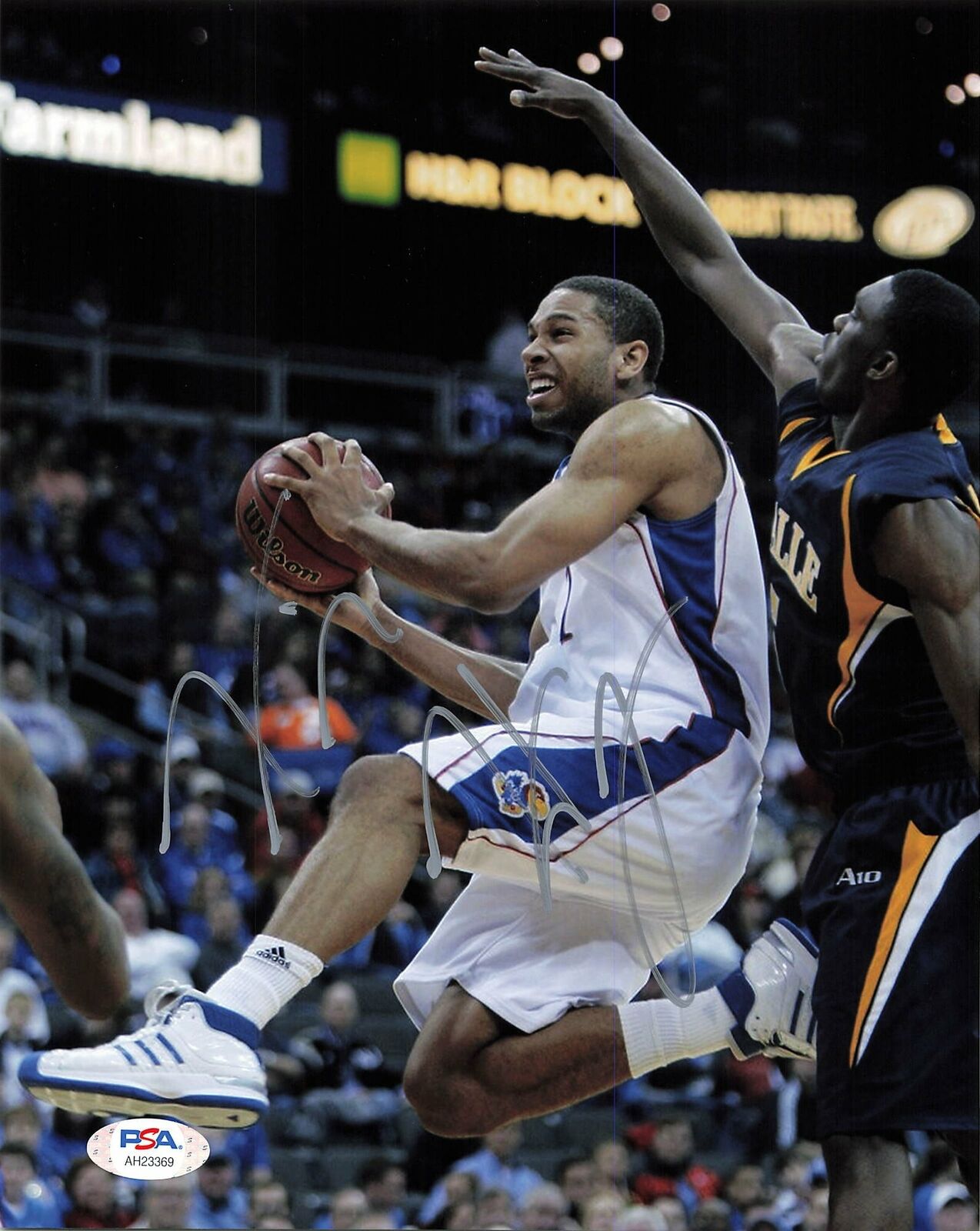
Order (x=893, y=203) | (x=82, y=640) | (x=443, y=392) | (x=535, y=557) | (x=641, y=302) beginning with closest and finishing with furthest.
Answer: (x=535, y=557) < (x=641, y=302) < (x=82, y=640) < (x=893, y=203) < (x=443, y=392)

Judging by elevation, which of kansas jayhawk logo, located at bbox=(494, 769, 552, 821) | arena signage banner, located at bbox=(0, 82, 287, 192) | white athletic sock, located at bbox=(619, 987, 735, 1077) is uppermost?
arena signage banner, located at bbox=(0, 82, 287, 192)

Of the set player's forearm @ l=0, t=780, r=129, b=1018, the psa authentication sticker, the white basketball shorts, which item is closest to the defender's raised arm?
the white basketball shorts

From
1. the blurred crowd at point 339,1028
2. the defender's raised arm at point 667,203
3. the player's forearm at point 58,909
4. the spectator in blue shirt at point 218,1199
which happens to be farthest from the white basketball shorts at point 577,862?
the spectator in blue shirt at point 218,1199

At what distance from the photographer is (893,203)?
949 centimetres

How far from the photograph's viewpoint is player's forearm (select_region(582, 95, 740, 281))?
423 cm

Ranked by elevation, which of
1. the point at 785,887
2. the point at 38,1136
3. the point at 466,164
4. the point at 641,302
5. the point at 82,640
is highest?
the point at 466,164

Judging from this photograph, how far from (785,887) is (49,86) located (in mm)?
7401

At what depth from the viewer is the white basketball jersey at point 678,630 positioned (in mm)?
3768

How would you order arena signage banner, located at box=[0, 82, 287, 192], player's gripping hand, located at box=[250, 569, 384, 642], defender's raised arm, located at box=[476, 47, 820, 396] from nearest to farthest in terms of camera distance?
player's gripping hand, located at box=[250, 569, 384, 642] → defender's raised arm, located at box=[476, 47, 820, 396] → arena signage banner, located at box=[0, 82, 287, 192]

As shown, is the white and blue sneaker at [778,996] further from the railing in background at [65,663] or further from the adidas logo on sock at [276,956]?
the railing in background at [65,663]

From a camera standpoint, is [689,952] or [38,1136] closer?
[689,952]

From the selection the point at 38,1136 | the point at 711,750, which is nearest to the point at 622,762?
the point at 711,750

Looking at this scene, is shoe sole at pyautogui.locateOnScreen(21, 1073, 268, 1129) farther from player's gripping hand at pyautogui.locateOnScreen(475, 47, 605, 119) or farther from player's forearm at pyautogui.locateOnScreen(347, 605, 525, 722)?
player's gripping hand at pyautogui.locateOnScreen(475, 47, 605, 119)

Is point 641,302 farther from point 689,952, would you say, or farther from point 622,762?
point 689,952
